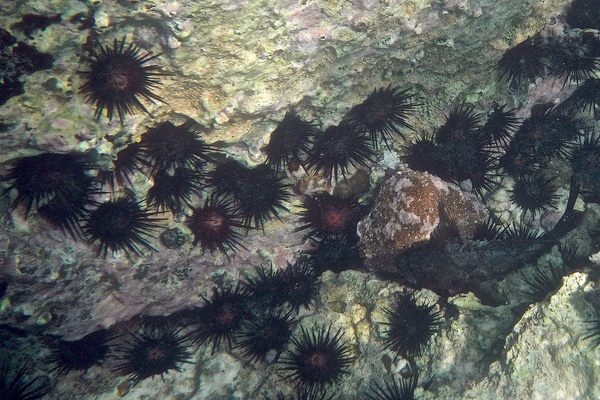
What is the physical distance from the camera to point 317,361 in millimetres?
4406

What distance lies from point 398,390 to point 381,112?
9.75 feet

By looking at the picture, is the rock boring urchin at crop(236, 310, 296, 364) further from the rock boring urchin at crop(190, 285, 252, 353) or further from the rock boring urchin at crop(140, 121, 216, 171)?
the rock boring urchin at crop(140, 121, 216, 171)

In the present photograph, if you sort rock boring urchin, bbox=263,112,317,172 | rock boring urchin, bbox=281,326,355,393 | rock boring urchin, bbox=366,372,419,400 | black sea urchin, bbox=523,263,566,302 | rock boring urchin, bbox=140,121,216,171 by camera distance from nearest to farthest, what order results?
black sea urchin, bbox=523,263,566,302, rock boring urchin, bbox=366,372,419,400, rock boring urchin, bbox=140,121,216,171, rock boring urchin, bbox=281,326,355,393, rock boring urchin, bbox=263,112,317,172

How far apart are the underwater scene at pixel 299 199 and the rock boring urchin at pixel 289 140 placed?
0.09 feet

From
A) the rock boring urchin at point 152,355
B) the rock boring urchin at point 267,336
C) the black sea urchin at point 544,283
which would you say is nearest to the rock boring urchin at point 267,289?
Result: the rock boring urchin at point 267,336

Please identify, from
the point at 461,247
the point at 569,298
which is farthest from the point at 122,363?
the point at 569,298

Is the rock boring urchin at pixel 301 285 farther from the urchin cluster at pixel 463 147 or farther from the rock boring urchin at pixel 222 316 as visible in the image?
the urchin cluster at pixel 463 147

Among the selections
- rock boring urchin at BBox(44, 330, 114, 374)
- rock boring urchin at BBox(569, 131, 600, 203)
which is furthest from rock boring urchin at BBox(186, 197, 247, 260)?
rock boring urchin at BBox(569, 131, 600, 203)

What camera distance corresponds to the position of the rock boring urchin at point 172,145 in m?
4.07

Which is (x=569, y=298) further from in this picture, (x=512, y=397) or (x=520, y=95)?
(x=520, y=95)

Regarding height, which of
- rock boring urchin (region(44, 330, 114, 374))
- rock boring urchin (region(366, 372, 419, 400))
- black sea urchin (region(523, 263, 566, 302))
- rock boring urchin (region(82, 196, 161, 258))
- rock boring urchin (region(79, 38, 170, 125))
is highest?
rock boring urchin (region(79, 38, 170, 125))

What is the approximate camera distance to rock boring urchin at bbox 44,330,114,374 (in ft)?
15.5

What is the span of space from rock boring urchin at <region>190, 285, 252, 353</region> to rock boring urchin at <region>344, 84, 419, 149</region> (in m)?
2.55

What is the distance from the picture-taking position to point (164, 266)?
481cm
